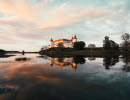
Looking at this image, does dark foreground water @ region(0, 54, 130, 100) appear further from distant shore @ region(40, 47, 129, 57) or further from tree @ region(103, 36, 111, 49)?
tree @ region(103, 36, 111, 49)

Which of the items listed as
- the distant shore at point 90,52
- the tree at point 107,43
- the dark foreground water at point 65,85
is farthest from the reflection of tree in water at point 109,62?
the tree at point 107,43

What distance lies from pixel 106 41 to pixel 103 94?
383 ft

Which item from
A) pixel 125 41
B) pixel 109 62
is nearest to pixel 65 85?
pixel 109 62

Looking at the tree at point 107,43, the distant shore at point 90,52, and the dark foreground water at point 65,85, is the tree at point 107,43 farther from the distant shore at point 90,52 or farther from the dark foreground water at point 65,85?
the dark foreground water at point 65,85

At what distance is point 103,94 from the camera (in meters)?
9.05

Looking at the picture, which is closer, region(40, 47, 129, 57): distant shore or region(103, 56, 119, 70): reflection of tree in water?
region(103, 56, 119, 70): reflection of tree in water

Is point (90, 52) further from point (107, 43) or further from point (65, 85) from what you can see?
point (65, 85)

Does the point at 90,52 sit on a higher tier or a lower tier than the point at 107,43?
lower

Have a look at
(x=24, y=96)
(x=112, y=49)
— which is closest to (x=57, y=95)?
(x=24, y=96)

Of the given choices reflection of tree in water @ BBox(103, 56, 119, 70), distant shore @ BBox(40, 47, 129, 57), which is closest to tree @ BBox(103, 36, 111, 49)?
distant shore @ BBox(40, 47, 129, 57)

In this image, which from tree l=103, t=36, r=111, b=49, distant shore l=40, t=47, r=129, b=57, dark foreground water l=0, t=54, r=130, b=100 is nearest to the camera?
dark foreground water l=0, t=54, r=130, b=100

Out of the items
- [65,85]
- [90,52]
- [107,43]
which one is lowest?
[65,85]

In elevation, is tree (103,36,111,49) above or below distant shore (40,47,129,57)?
above

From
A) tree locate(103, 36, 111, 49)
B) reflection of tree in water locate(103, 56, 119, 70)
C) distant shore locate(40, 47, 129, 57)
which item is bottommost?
Result: reflection of tree in water locate(103, 56, 119, 70)
